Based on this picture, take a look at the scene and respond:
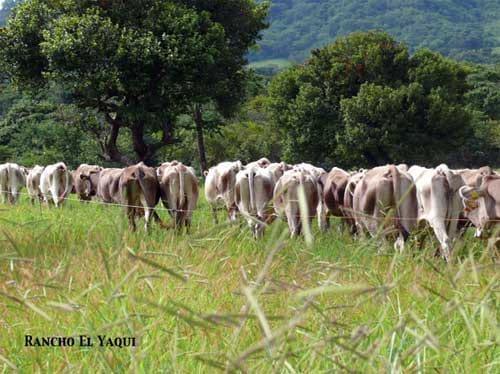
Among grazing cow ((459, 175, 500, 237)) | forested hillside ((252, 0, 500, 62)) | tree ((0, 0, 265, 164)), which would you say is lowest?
grazing cow ((459, 175, 500, 237))

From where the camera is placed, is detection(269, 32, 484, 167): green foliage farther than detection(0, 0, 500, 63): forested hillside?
No

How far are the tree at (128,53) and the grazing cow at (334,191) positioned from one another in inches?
468

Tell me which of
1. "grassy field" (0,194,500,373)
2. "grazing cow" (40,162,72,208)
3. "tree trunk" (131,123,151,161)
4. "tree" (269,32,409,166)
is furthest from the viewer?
"tree" (269,32,409,166)

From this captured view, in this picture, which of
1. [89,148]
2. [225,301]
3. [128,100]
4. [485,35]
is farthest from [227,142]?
[485,35]

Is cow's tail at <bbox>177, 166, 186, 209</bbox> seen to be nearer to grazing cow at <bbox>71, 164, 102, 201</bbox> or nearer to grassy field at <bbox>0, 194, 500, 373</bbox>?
grassy field at <bbox>0, 194, 500, 373</bbox>

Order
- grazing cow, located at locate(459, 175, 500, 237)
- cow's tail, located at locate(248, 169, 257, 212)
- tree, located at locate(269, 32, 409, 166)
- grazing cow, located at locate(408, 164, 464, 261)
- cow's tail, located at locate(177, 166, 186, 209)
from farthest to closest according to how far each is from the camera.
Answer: tree, located at locate(269, 32, 409, 166) → cow's tail, located at locate(177, 166, 186, 209) → cow's tail, located at locate(248, 169, 257, 212) → grazing cow, located at locate(408, 164, 464, 261) → grazing cow, located at locate(459, 175, 500, 237)

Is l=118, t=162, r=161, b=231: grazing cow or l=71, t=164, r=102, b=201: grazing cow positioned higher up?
l=118, t=162, r=161, b=231: grazing cow

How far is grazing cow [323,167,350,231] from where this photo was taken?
11.4 meters

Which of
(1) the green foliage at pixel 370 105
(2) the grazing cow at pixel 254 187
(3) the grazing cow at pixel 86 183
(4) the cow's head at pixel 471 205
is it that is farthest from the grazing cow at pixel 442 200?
(1) the green foliage at pixel 370 105

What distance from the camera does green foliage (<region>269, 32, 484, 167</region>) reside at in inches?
1245

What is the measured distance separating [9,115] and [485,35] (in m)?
150

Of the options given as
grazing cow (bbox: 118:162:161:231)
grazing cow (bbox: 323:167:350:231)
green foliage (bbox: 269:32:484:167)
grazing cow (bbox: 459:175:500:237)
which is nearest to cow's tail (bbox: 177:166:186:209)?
grazing cow (bbox: 118:162:161:231)

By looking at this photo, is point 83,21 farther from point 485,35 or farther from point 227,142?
point 485,35

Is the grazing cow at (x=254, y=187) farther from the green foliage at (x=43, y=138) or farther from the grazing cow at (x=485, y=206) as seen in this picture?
the green foliage at (x=43, y=138)
